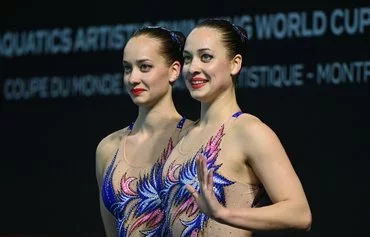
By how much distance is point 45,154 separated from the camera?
624cm

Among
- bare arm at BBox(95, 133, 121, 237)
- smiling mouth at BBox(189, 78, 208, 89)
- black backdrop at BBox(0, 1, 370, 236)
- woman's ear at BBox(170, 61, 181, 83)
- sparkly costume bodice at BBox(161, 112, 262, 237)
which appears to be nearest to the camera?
sparkly costume bodice at BBox(161, 112, 262, 237)

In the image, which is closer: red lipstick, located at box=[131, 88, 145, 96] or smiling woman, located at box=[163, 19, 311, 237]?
smiling woman, located at box=[163, 19, 311, 237]

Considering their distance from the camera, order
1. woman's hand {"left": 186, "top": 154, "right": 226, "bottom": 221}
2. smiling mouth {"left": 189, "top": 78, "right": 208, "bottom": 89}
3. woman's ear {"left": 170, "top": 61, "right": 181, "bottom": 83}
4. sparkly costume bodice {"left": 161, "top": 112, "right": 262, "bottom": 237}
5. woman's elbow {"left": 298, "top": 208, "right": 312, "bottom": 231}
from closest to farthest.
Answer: woman's hand {"left": 186, "top": 154, "right": 226, "bottom": 221} < woman's elbow {"left": 298, "top": 208, "right": 312, "bottom": 231} < sparkly costume bodice {"left": 161, "top": 112, "right": 262, "bottom": 237} < smiling mouth {"left": 189, "top": 78, "right": 208, "bottom": 89} < woman's ear {"left": 170, "top": 61, "right": 181, "bottom": 83}

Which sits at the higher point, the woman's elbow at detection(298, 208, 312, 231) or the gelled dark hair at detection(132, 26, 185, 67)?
the gelled dark hair at detection(132, 26, 185, 67)

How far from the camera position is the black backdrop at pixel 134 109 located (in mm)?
5176

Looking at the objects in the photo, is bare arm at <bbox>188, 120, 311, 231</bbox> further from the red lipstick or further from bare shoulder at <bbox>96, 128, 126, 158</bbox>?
bare shoulder at <bbox>96, 128, 126, 158</bbox>

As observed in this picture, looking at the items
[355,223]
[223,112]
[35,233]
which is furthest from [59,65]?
[223,112]

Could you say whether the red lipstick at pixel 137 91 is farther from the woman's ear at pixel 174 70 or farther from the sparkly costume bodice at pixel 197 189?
the sparkly costume bodice at pixel 197 189

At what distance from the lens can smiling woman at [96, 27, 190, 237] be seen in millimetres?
4000

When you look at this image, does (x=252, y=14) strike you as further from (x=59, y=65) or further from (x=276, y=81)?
(x=59, y=65)

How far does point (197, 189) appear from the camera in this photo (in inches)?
138

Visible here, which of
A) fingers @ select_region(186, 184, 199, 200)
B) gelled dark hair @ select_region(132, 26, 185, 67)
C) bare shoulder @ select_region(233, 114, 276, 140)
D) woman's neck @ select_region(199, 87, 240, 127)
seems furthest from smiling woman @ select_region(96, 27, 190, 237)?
fingers @ select_region(186, 184, 199, 200)

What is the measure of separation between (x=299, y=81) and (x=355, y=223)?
73cm

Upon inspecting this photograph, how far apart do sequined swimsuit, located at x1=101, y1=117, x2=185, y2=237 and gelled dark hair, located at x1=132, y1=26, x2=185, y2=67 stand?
0.23m
